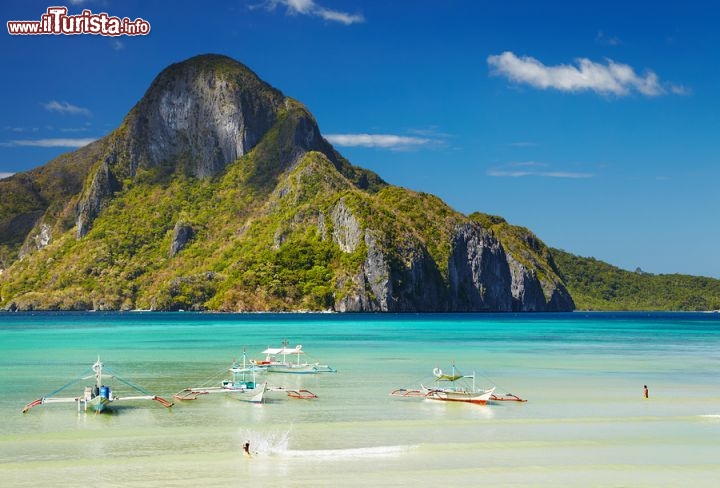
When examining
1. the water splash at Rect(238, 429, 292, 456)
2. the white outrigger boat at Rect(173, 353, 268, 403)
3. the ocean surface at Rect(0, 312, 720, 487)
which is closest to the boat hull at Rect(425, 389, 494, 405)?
the ocean surface at Rect(0, 312, 720, 487)

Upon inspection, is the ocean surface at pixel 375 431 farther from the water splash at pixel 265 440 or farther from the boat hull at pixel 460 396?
the boat hull at pixel 460 396

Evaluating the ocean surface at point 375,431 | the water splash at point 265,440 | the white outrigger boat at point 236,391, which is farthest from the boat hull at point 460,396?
the water splash at point 265,440

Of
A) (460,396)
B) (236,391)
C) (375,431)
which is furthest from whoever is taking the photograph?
(236,391)

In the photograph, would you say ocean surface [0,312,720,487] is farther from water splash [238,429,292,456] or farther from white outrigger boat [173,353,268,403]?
white outrigger boat [173,353,268,403]

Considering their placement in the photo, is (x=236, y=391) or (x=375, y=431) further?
(x=236, y=391)

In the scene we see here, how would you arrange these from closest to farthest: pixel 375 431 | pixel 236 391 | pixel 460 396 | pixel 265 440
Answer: pixel 265 440
pixel 375 431
pixel 460 396
pixel 236 391

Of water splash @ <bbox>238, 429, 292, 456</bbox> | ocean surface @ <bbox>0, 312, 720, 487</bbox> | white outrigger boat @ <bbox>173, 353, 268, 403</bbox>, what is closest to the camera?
ocean surface @ <bbox>0, 312, 720, 487</bbox>

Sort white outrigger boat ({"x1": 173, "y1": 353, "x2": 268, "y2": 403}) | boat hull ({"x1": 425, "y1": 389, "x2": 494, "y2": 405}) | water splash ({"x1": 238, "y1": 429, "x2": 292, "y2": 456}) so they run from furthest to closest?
white outrigger boat ({"x1": 173, "y1": 353, "x2": 268, "y2": 403}), boat hull ({"x1": 425, "y1": 389, "x2": 494, "y2": 405}), water splash ({"x1": 238, "y1": 429, "x2": 292, "y2": 456})

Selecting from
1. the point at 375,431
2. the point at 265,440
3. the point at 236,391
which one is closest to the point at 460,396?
the point at 375,431

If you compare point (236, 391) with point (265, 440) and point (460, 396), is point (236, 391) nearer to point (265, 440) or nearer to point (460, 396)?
point (460, 396)

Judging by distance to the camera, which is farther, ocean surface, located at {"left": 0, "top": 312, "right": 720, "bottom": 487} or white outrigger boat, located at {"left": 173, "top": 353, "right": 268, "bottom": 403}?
white outrigger boat, located at {"left": 173, "top": 353, "right": 268, "bottom": 403}

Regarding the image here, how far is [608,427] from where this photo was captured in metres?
35.4

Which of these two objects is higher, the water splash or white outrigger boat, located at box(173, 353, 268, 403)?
white outrigger boat, located at box(173, 353, 268, 403)

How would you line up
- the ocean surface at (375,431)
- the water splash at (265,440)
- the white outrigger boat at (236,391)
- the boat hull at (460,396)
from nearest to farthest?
1. the ocean surface at (375,431)
2. the water splash at (265,440)
3. the boat hull at (460,396)
4. the white outrigger boat at (236,391)
